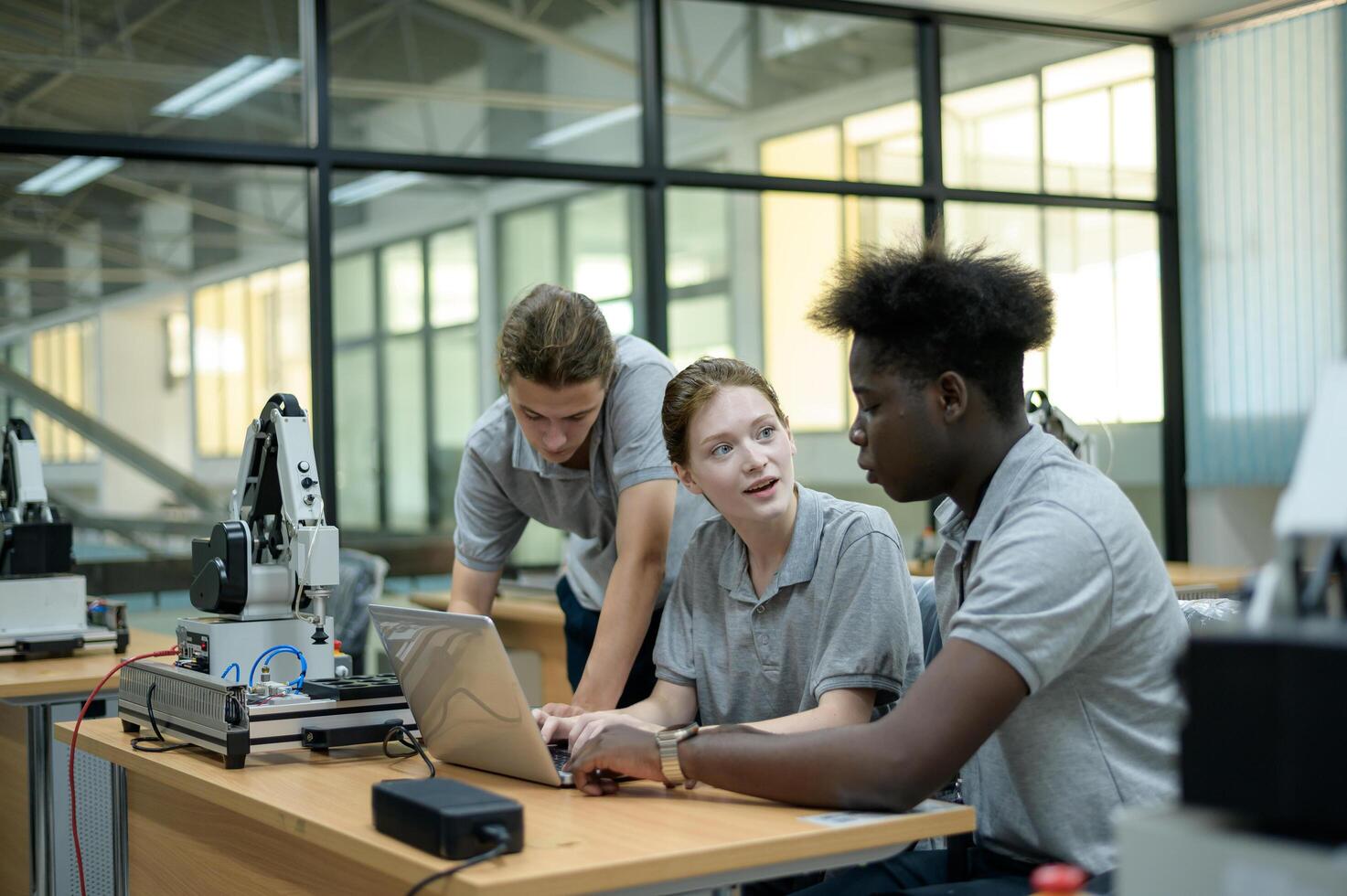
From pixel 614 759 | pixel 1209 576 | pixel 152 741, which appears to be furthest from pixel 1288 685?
pixel 1209 576

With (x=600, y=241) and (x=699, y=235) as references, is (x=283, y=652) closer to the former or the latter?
(x=600, y=241)

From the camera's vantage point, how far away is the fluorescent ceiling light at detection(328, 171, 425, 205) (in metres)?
5.14

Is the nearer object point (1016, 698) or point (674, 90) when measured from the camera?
point (1016, 698)

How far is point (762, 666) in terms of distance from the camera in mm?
2025

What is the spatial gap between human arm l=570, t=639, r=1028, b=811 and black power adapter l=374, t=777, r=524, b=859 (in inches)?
11.6

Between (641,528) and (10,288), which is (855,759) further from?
(10,288)

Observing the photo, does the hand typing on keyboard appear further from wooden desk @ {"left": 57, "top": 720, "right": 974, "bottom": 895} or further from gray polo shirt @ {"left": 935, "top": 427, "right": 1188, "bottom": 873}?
gray polo shirt @ {"left": 935, "top": 427, "right": 1188, "bottom": 873}

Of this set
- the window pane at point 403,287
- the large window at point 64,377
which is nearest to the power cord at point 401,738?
the large window at point 64,377

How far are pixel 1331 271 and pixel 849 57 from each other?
220 cm

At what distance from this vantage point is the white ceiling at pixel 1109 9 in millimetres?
5641

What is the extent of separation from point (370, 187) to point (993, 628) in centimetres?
419

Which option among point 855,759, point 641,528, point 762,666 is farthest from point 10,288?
point 855,759

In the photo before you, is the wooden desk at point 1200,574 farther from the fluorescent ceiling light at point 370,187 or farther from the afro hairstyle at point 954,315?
the afro hairstyle at point 954,315

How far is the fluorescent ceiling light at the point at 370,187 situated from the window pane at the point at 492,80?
0.78ft
